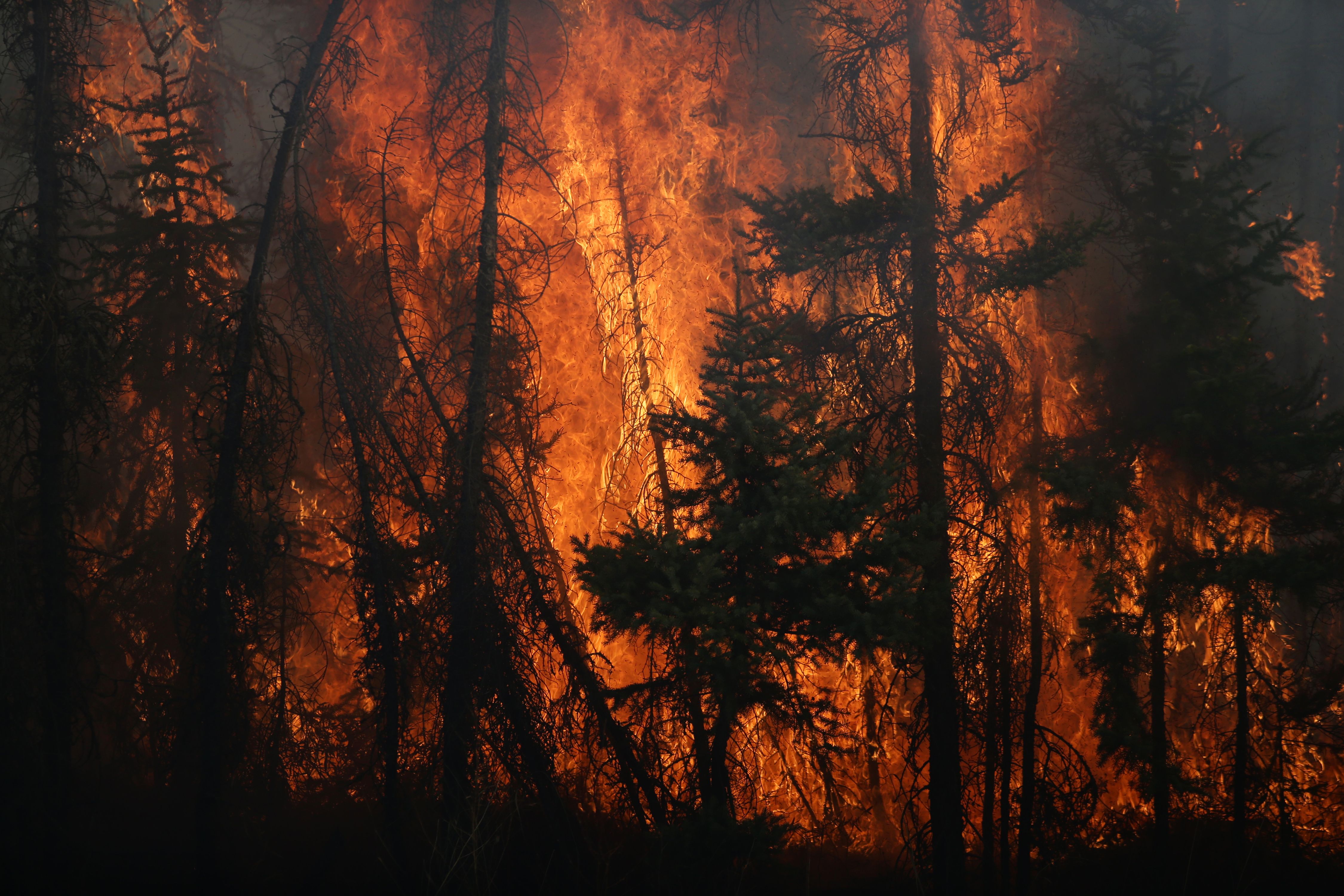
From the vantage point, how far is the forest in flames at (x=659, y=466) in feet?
19.4

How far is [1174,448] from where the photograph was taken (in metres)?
9.66

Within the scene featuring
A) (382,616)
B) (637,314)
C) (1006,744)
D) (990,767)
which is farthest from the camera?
(637,314)

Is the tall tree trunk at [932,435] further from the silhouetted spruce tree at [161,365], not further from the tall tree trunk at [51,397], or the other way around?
the silhouetted spruce tree at [161,365]

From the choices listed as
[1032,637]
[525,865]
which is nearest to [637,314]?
[1032,637]

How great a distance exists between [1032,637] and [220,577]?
9.29 meters

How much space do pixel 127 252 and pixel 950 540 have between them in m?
11.3

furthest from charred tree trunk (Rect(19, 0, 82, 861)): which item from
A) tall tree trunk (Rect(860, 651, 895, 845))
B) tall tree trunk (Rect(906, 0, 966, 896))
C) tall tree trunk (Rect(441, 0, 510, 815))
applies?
tall tree trunk (Rect(860, 651, 895, 845))

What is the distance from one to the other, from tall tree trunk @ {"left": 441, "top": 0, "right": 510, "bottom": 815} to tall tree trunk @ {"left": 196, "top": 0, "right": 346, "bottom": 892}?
1.44 meters

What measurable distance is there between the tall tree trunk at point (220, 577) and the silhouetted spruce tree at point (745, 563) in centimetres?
274

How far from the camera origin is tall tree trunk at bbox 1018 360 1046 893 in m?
9.30

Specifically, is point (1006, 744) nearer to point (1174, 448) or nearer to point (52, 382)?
point (1174, 448)

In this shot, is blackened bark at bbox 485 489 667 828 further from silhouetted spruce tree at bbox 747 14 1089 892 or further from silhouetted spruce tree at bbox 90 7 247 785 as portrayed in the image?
silhouetted spruce tree at bbox 90 7 247 785

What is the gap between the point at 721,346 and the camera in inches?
239

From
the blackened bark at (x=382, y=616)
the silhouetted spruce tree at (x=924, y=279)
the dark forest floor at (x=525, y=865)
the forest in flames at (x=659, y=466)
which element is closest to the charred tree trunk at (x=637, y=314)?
the forest in flames at (x=659, y=466)
